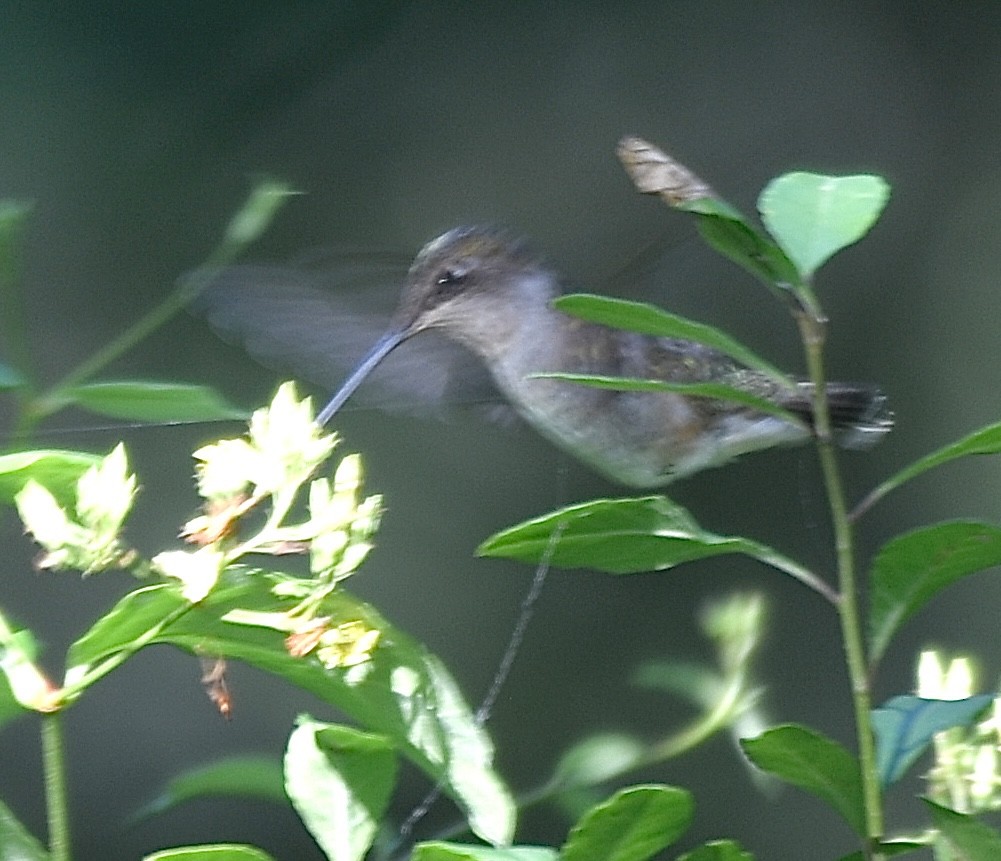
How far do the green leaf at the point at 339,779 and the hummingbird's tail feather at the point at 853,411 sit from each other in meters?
0.42

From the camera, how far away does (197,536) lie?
53cm

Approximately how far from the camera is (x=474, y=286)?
3.48 feet

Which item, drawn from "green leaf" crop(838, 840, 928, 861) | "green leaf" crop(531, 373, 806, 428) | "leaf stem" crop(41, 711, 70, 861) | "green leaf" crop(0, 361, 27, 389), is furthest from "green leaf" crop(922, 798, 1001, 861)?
"green leaf" crop(0, 361, 27, 389)

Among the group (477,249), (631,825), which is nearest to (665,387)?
(631,825)

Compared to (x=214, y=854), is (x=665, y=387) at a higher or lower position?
higher

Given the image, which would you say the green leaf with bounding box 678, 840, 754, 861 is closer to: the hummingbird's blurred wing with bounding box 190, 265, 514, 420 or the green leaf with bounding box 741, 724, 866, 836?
the green leaf with bounding box 741, 724, 866, 836

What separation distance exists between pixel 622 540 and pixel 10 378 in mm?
294

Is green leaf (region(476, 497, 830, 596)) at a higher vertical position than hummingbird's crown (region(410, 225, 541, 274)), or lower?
lower

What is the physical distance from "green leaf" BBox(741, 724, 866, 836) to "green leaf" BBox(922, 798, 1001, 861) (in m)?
0.03

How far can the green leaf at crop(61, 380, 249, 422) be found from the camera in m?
0.79

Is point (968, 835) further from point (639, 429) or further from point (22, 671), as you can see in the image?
point (639, 429)

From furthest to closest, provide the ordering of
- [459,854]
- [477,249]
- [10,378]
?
[477,249], [10,378], [459,854]

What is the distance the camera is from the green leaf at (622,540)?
2.03 ft

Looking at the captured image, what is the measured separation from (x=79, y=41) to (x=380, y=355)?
1.07 meters
